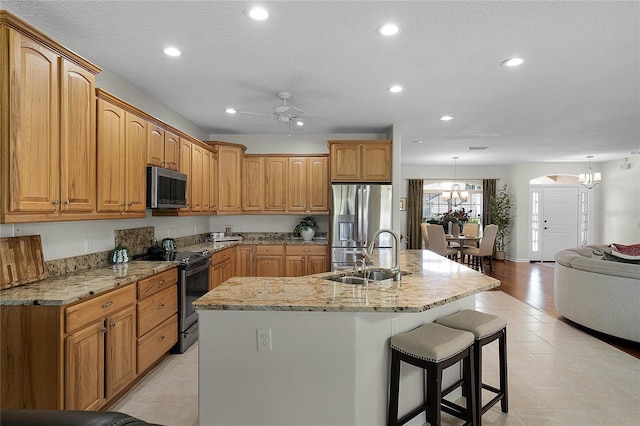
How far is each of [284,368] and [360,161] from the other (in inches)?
147

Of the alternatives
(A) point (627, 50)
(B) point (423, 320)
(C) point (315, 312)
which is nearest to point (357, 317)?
(C) point (315, 312)

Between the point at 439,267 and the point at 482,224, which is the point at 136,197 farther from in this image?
the point at 482,224

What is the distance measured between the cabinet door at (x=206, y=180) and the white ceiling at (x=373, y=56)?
1.78ft

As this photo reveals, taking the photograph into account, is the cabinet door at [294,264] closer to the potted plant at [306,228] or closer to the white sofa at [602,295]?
the potted plant at [306,228]

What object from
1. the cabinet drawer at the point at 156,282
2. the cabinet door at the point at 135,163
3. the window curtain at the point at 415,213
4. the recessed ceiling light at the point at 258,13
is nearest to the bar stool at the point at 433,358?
the cabinet drawer at the point at 156,282

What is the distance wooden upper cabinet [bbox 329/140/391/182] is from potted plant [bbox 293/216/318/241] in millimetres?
938

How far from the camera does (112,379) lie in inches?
96.8

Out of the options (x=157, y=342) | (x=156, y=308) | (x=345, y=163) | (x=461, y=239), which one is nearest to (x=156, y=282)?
(x=156, y=308)

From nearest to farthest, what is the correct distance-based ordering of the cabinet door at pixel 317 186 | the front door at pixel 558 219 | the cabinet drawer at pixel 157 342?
the cabinet drawer at pixel 157 342
the cabinet door at pixel 317 186
the front door at pixel 558 219

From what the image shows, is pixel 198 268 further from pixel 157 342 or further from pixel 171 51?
pixel 171 51

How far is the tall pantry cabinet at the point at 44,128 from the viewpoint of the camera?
1.92 metres

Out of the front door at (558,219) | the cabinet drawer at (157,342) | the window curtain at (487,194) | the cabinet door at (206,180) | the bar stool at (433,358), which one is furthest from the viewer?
the window curtain at (487,194)

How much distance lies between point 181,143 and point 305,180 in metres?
2.04

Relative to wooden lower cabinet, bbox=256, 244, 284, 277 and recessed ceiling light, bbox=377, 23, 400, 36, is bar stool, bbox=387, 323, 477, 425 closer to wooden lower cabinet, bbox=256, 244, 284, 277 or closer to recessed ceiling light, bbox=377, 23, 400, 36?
recessed ceiling light, bbox=377, 23, 400, 36
